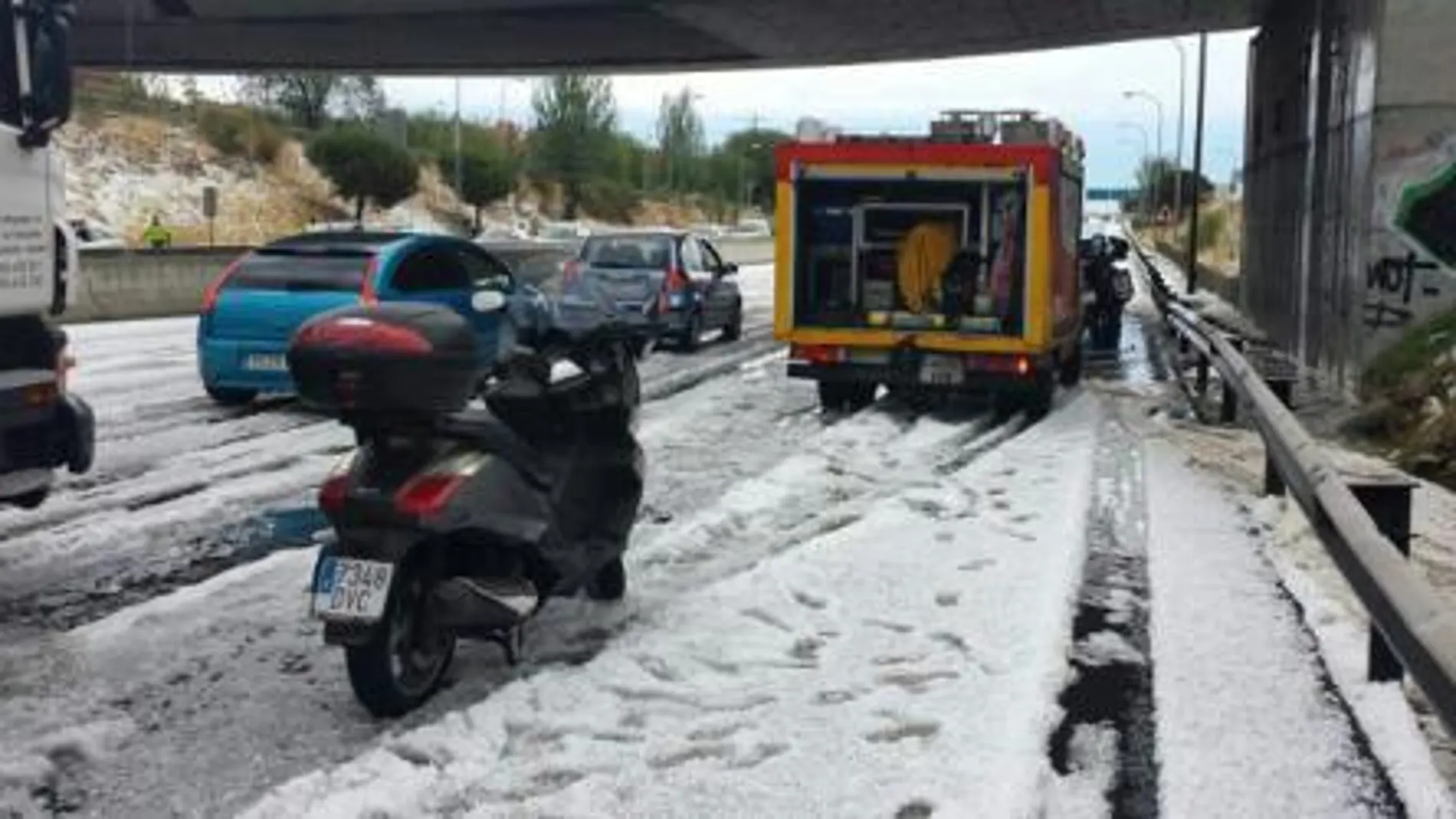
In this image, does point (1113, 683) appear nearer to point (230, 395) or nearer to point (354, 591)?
point (354, 591)

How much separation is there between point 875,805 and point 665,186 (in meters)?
108

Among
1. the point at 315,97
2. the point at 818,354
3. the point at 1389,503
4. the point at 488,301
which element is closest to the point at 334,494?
the point at 488,301

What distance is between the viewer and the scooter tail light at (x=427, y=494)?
5.75 meters

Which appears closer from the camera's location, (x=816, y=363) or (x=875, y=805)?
(x=875, y=805)

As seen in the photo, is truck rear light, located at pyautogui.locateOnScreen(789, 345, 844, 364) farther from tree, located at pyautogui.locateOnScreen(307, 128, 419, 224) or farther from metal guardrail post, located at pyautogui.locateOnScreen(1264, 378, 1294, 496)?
tree, located at pyautogui.locateOnScreen(307, 128, 419, 224)

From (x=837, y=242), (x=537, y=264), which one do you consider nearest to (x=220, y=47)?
(x=537, y=264)

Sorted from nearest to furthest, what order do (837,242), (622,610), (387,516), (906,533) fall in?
A: (387,516)
(622,610)
(906,533)
(837,242)

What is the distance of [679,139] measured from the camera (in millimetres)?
117125

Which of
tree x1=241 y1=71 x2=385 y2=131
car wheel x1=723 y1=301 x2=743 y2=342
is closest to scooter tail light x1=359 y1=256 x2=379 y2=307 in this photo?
car wheel x1=723 y1=301 x2=743 y2=342

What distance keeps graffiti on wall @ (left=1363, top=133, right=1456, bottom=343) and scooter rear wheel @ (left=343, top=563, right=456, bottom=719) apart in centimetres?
1204

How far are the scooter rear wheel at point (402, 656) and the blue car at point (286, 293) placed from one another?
8.03 m

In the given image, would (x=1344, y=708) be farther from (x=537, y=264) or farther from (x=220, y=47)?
(x=220, y=47)

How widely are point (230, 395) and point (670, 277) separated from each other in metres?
8.05

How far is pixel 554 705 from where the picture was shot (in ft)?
19.8
